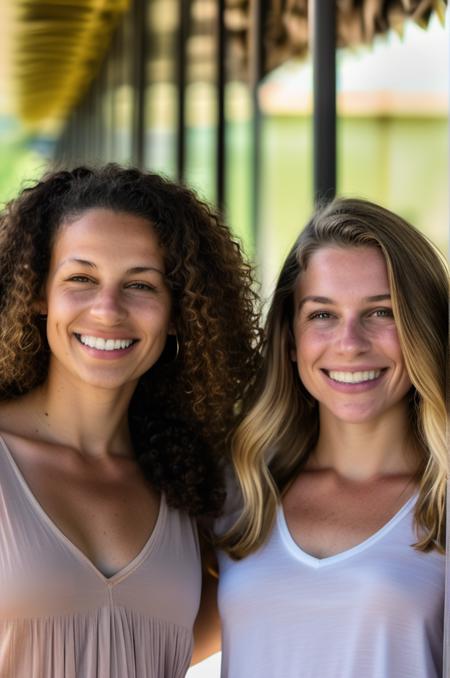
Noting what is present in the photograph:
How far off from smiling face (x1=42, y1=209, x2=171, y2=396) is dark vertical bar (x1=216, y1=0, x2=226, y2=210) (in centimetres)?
352

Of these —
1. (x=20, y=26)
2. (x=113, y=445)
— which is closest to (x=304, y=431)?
(x=113, y=445)

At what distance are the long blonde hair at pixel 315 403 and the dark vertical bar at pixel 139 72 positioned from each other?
18.2 ft

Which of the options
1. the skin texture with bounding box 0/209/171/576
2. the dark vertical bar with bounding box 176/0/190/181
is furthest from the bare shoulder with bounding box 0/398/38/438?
the dark vertical bar with bounding box 176/0/190/181

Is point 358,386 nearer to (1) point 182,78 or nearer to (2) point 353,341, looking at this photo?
(2) point 353,341

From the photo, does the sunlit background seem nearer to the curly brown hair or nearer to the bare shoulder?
the curly brown hair

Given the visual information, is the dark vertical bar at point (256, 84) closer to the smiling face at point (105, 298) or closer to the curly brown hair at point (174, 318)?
the curly brown hair at point (174, 318)

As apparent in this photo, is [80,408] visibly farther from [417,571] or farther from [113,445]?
[417,571]

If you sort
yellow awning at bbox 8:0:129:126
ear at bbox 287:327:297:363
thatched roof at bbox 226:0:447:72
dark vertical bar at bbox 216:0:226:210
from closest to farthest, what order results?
1. ear at bbox 287:327:297:363
2. thatched roof at bbox 226:0:447:72
3. dark vertical bar at bbox 216:0:226:210
4. yellow awning at bbox 8:0:129:126

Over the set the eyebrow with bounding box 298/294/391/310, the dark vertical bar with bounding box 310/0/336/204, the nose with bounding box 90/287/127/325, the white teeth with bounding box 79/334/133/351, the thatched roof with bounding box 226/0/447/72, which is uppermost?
the thatched roof with bounding box 226/0/447/72

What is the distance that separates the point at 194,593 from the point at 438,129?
1372 cm

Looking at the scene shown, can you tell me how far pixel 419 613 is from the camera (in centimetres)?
211

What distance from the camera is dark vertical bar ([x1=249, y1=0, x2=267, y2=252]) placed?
17.8ft

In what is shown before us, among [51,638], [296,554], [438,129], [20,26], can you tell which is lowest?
[51,638]

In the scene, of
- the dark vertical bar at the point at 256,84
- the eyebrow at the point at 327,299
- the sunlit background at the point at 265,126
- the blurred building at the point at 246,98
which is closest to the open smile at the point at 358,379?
the eyebrow at the point at 327,299
